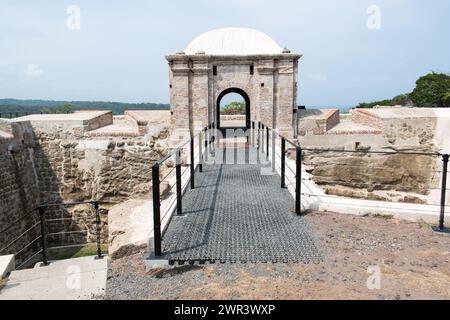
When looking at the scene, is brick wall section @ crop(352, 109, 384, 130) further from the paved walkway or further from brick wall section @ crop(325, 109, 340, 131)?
the paved walkway

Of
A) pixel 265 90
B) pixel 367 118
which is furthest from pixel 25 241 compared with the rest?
pixel 367 118

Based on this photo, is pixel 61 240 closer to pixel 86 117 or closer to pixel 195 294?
pixel 86 117

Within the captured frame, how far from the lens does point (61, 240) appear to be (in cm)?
1587

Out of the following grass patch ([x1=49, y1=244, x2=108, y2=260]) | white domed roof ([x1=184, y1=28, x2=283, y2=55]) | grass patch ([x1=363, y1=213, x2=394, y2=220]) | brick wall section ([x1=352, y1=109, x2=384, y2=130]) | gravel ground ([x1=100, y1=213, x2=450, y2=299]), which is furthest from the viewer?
white domed roof ([x1=184, y1=28, x2=283, y2=55])

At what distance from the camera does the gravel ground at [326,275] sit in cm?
383

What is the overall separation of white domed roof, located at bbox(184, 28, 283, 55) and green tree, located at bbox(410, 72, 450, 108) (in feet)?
84.9

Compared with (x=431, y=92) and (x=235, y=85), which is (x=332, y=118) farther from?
(x=431, y=92)

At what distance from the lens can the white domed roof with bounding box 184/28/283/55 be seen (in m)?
17.7

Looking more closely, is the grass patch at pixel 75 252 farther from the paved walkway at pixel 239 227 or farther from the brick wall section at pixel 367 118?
the brick wall section at pixel 367 118

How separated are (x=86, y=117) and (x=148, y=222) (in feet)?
38.0

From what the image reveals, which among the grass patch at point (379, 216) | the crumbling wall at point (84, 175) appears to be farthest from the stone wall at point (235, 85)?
the grass patch at point (379, 216)

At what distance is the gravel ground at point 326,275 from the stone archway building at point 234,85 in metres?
12.2

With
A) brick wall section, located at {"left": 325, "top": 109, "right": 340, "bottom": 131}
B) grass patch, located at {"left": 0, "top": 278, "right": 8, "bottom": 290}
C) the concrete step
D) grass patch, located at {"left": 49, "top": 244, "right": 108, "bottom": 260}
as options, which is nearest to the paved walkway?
the concrete step

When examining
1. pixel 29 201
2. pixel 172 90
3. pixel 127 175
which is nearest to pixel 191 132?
pixel 172 90
